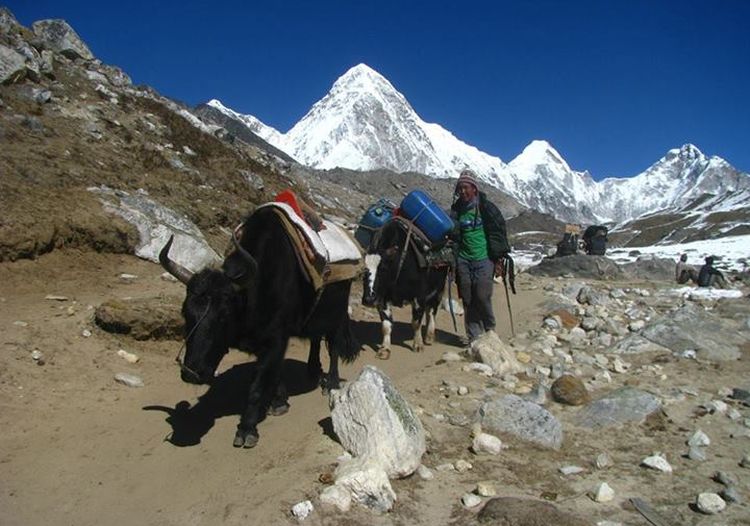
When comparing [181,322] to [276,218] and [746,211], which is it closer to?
[276,218]

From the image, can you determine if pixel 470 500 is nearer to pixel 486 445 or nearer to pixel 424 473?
Result: pixel 424 473

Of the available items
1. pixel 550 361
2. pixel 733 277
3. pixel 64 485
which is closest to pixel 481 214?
pixel 550 361

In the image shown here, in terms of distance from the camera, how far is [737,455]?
3.82 meters

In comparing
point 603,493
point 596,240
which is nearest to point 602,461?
point 603,493

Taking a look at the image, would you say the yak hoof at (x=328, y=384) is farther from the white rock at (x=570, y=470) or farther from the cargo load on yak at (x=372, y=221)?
the cargo load on yak at (x=372, y=221)

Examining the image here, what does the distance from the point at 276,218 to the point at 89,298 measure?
2.74 metres

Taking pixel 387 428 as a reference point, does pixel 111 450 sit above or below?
below

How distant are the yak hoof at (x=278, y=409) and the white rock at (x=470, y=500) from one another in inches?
72.9

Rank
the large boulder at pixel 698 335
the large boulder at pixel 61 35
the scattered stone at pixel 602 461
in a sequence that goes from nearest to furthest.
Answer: the scattered stone at pixel 602 461 < the large boulder at pixel 698 335 < the large boulder at pixel 61 35

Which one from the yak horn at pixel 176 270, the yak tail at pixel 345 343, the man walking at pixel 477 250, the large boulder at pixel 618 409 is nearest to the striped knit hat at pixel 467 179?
the man walking at pixel 477 250

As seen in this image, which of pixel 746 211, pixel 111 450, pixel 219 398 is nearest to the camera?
pixel 111 450

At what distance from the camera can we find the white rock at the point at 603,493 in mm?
3178

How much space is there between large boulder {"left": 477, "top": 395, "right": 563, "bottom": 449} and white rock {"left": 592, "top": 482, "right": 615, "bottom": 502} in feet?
2.31

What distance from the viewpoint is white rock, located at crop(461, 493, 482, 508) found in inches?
122
